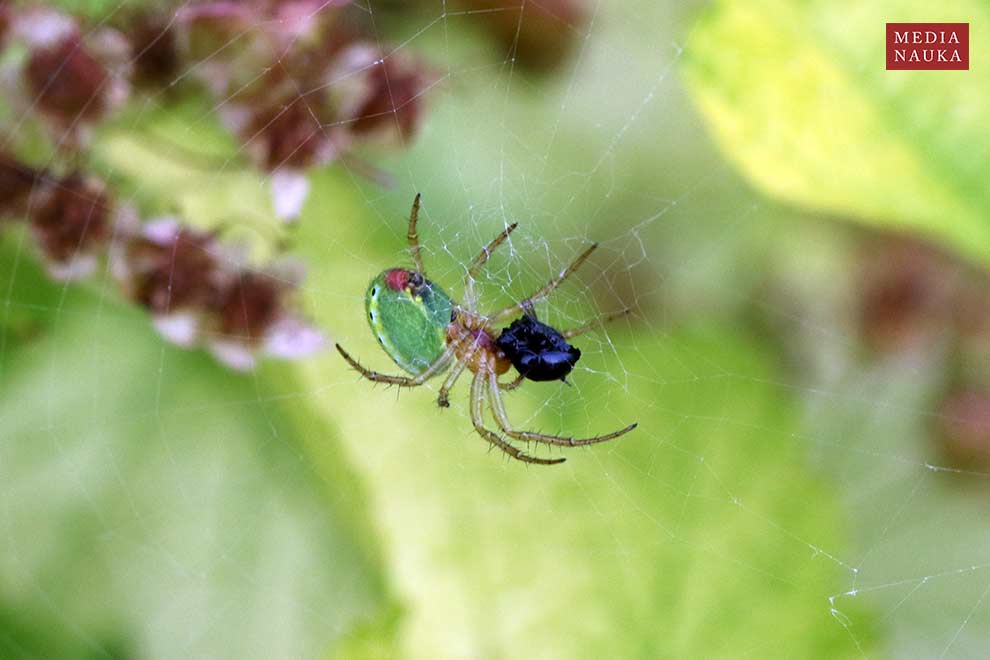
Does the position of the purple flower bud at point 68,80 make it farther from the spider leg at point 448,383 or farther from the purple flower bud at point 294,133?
the spider leg at point 448,383

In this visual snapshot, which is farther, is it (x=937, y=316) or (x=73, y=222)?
(x=937, y=316)

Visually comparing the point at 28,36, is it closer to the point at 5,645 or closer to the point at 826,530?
the point at 5,645

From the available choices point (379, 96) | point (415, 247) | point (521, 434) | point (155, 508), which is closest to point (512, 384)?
point (521, 434)

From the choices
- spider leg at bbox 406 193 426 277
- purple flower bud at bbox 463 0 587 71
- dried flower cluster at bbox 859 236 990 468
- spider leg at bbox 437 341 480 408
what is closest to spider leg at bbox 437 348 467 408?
spider leg at bbox 437 341 480 408

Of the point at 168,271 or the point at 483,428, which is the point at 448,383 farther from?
the point at 168,271

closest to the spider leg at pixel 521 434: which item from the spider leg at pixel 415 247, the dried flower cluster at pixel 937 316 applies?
the spider leg at pixel 415 247

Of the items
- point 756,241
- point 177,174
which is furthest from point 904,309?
point 177,174
